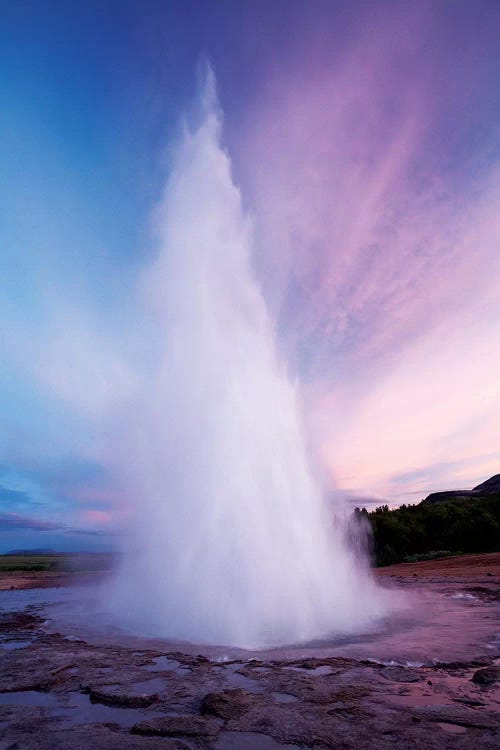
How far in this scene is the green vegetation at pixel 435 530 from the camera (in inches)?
1805

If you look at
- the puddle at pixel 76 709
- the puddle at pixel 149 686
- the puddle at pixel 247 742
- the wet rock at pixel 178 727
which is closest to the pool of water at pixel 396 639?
the puddle at pixel 149 686

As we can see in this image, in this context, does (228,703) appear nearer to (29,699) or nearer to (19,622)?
(29,699)

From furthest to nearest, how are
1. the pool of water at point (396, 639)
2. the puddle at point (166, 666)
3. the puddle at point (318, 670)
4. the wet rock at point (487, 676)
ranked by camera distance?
1. the pool of water at point (396, 639)
2. the puddle at point (166, 666)
3. the puddle at point (318, 670)
4. the wet rock at point (487, 676)

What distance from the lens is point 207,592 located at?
47.1 ft

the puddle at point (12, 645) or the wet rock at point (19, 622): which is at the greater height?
the wet rock at point (19, 622)

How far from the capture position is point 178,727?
5.69 metres

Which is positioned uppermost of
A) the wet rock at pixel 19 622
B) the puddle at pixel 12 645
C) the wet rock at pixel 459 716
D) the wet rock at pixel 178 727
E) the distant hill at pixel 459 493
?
the distant hill at pixel 459 493

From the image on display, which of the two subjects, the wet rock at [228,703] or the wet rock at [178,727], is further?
the wet rock at [228,703]

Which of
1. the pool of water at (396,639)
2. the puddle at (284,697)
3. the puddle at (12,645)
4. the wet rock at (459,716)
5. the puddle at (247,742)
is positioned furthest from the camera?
the puddle at (12,645)

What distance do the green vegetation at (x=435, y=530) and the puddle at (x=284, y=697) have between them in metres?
44.3

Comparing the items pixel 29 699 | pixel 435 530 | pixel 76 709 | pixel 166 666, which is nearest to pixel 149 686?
pixel 76 709

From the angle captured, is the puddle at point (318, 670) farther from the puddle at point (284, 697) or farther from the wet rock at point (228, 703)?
the wet rock at point (228, 703)

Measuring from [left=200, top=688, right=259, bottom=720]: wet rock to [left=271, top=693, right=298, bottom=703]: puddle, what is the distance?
0.32 m

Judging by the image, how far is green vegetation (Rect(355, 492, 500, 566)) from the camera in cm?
4584
